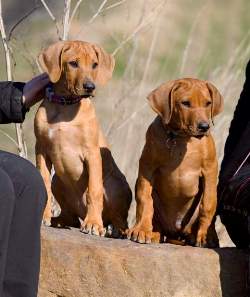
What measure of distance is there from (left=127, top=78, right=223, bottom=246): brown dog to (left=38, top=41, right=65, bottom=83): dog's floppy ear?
512mm

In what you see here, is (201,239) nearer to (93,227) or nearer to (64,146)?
(93,227)

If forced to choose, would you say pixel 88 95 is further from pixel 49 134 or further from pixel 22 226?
pixel 22 226

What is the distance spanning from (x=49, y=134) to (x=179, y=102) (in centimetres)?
76

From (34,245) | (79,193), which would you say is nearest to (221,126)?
(79,193)

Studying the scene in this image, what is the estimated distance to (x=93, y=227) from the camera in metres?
4.26

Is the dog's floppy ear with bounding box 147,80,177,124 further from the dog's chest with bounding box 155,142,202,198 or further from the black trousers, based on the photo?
the black trousers

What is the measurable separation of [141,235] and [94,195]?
1.37ft

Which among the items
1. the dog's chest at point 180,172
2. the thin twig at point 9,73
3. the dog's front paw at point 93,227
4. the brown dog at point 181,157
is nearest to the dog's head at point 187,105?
the brown dog at point 181,157

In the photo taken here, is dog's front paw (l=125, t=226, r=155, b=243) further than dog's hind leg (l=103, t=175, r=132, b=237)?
No

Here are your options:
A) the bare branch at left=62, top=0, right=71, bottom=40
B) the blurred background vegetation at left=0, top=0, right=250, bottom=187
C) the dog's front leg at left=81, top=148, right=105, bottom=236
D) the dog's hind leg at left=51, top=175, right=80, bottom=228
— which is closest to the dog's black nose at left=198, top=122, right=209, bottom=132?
the dog's front leg at left=81, top=148, right=105, bottom=236

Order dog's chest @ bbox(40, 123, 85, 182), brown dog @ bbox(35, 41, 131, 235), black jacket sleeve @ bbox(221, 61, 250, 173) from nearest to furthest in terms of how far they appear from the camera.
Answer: brown dog @ bbox(35, 41, 131, 235) → dog's chest @ bbox(40, 123, 85, 182) → black jacket sleeve @ bbox(221, 61, 250, 173)

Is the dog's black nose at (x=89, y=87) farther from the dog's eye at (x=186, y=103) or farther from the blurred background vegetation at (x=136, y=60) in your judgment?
the blurred background vegetation at (x=136, y=60)

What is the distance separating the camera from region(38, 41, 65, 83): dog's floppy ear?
430 cm

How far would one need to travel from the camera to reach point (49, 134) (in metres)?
4.44
